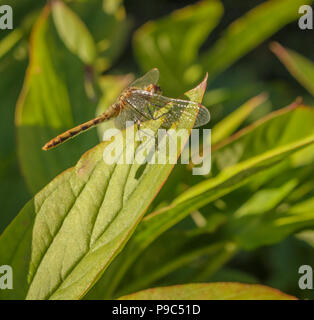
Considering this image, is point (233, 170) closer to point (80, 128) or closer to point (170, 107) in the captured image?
point (170, 107)

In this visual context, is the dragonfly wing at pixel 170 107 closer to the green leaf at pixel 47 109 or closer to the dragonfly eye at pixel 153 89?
the dragonfly eye at pixel 153 89

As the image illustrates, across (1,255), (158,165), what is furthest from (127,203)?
(1,255)

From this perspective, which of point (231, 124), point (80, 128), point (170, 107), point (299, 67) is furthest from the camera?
point (299, 67)

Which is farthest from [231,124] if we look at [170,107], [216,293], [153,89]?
[216,293]

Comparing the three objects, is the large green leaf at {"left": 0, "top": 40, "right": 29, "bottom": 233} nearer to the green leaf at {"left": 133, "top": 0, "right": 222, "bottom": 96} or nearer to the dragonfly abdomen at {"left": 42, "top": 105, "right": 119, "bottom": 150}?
the dragonfly abdomen at {"left": 42, "top": 105, "right": 119, "bottom": 150}

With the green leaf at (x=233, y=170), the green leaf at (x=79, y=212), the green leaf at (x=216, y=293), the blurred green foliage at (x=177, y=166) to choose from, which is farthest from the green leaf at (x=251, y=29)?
the green leaf at (x=216, y=293)

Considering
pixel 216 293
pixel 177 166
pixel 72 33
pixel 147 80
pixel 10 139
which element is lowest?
pixel 216 293

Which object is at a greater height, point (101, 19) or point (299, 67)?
point (101, 19)
